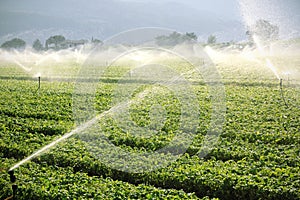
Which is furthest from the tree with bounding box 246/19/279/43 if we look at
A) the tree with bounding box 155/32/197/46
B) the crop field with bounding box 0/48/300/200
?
the crop field with bounding box 0/48/300/200

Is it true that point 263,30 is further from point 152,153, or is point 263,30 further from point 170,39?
point 152,153

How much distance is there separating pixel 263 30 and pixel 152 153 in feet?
265

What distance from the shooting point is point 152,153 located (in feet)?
29.6

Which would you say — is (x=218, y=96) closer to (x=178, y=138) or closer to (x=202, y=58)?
(x=178, y=138)

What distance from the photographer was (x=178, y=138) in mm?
10078

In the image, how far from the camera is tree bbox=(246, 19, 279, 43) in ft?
273

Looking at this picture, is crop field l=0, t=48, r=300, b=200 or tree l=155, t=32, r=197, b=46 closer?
crop field l=0, t=48, r=300, b=200

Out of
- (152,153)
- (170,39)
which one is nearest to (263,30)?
(170,39)

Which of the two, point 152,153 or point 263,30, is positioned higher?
point 263,30

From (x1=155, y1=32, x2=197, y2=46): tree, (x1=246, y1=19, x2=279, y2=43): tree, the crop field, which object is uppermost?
(x1=246, y1=19, x2=279, y2=43): tree

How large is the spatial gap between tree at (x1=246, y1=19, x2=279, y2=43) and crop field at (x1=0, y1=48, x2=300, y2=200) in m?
71.8

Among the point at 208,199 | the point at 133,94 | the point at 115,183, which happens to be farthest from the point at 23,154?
the point at 133,94

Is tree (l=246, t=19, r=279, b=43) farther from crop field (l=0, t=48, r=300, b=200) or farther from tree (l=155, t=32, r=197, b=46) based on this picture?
crop field (l=0, t=48, r=300, b=200)

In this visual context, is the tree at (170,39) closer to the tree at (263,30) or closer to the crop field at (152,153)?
the crop field at (152,153)
